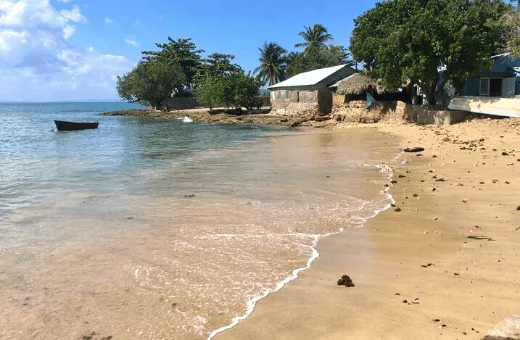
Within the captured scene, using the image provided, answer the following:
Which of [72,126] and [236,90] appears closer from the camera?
[72,126]

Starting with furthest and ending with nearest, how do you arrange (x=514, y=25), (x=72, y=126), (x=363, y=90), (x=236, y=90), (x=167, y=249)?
1. (x=236, y=90)
2. (x=72, y=126)
3. (x=363, y=90)
4. (x=514, y=25)
5. (x=167, y=249)

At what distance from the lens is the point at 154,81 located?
5972 centimetres

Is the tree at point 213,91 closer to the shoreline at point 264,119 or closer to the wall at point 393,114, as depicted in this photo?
the shoreline at point 264,119

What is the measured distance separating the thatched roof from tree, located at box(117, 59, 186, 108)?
35353 mm

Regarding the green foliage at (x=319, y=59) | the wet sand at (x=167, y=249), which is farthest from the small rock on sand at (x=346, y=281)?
the green foliage at (x=319, y=59)

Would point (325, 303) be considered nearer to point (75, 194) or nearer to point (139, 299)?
point (139, 299)

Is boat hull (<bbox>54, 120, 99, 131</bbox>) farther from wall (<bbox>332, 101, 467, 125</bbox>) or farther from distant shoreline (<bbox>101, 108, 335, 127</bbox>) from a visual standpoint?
wall (<bbox>332, 101, 467, 125</bbox>)

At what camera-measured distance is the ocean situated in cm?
417

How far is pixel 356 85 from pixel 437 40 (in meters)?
8.96

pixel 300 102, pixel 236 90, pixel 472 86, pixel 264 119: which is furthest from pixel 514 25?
pixel 236 90

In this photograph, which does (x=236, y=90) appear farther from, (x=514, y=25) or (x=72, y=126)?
(x=514, y=25)

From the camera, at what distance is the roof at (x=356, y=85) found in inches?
1167

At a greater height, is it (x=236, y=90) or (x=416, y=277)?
(x=236, y=90)

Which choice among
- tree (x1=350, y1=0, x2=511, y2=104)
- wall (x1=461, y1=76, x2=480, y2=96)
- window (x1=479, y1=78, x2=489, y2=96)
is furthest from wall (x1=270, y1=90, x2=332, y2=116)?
window (x1=479, y1=78, x2=489, y2=96)
